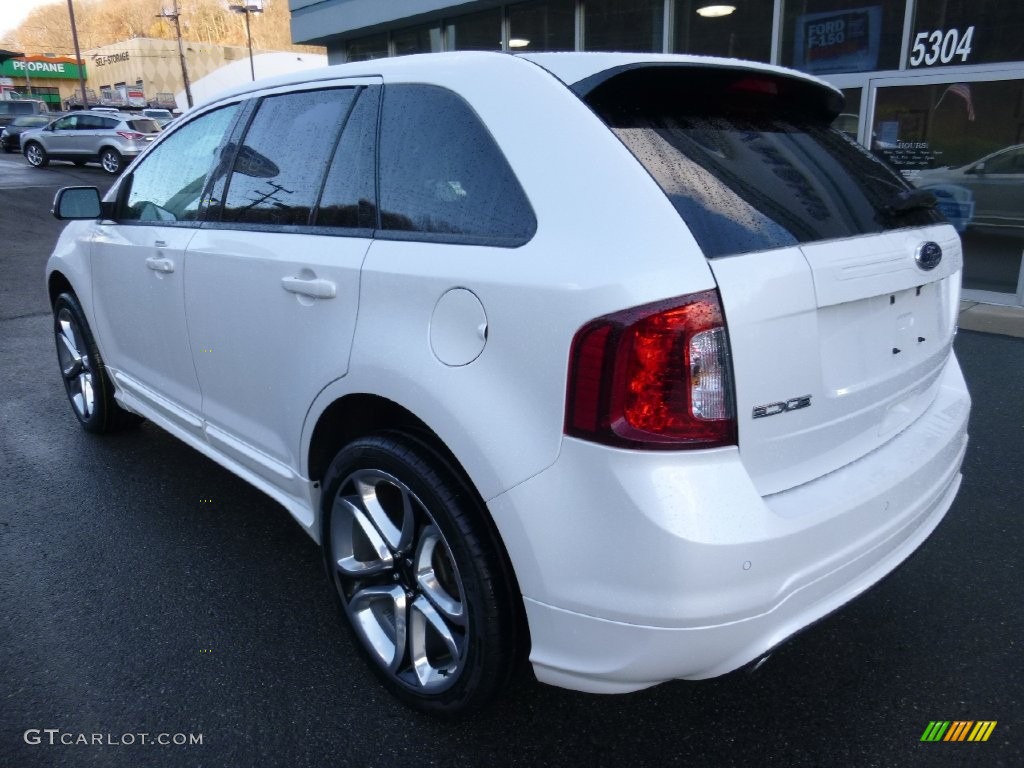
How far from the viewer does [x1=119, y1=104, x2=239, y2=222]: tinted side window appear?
311cm

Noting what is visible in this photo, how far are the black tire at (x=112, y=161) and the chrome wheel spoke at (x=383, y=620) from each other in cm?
2367

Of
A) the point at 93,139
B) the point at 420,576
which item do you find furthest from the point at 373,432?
the point at 93,139

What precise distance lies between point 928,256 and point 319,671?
216cm

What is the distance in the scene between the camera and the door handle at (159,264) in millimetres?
3105

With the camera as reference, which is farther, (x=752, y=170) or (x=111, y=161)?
(x=111, y=161)

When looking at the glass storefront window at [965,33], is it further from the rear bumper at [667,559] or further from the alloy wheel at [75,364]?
the alloy wheel at [75,364]

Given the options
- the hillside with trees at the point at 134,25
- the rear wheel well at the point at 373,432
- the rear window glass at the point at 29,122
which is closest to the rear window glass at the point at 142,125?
the rear window glass at the point at 29,122

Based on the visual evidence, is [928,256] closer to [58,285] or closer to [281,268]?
[281,268]

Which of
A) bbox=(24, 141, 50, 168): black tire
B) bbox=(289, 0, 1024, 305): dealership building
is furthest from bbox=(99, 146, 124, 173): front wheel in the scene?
bbox=(289, 0, 1024, 305): dealership building

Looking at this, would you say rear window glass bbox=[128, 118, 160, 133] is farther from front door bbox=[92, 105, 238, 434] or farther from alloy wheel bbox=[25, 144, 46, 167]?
front door bbox=[92, 105, 238, 434]

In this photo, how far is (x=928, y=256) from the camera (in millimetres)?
2092

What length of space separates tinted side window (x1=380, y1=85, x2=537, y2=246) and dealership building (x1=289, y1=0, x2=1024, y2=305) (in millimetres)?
6805

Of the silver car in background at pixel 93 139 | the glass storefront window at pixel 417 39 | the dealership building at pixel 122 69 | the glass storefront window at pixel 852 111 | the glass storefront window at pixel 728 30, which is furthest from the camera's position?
the dealership building at pixel 122 69

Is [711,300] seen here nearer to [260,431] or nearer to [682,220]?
[682,220]
